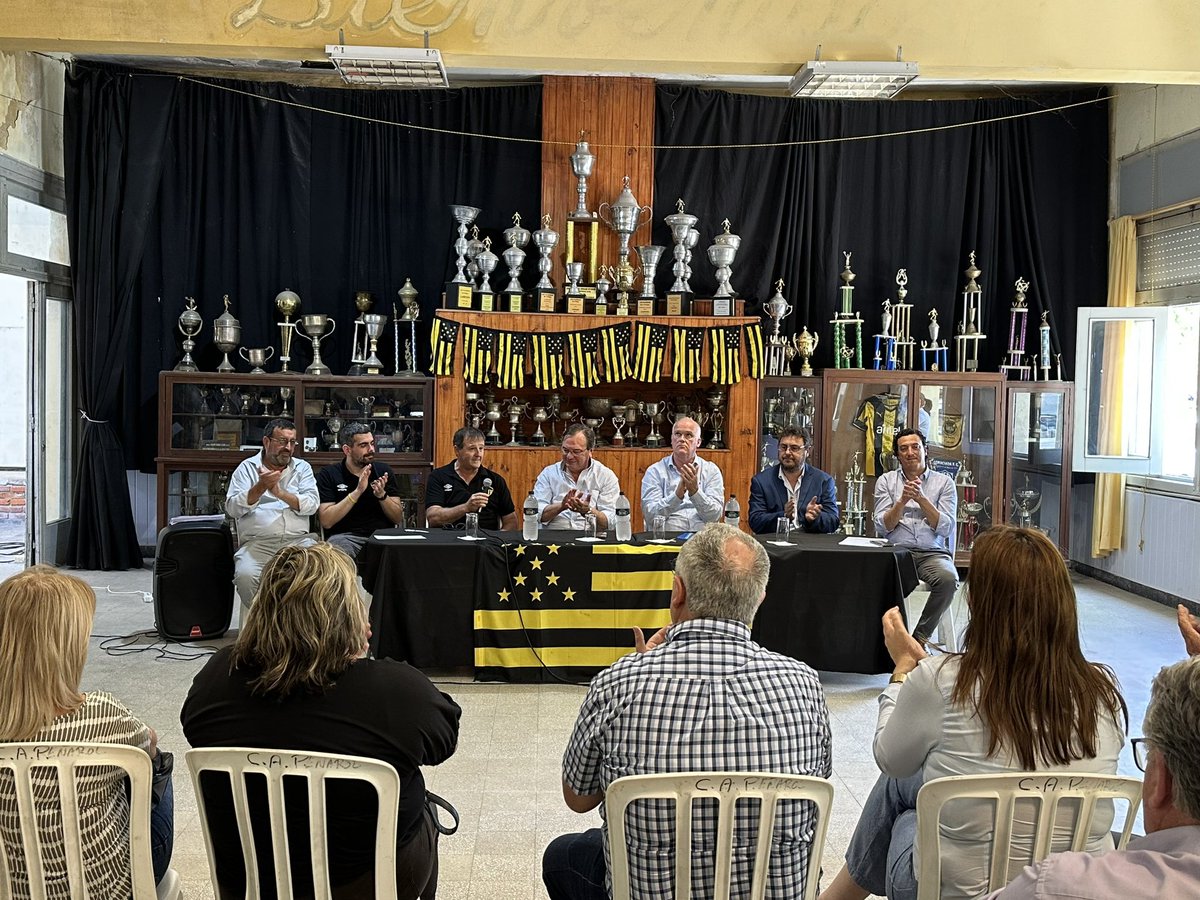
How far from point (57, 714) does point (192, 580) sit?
409 centimetres

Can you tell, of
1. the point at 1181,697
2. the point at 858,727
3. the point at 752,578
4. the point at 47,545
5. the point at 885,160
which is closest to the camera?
the point at 1181,697

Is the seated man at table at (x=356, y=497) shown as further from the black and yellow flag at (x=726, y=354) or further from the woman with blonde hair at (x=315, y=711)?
the woman with blonde hair at (x=315, y=711)

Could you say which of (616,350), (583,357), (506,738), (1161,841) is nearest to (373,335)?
(583,357)

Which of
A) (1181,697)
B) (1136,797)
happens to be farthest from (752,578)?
(1181,697)

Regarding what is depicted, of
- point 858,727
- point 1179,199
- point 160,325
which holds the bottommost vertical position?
point 858,727

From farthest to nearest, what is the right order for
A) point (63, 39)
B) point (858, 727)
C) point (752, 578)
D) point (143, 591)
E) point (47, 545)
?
point (47, 545) < point (143, 591) < point (63, 39) < point (858, 727) < point (752, 578)

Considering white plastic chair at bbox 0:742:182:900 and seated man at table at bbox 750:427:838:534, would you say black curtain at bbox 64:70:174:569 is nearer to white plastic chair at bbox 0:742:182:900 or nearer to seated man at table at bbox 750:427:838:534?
seated man at table at bbox 750:427:838:534

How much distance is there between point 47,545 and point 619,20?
5445 millimetres

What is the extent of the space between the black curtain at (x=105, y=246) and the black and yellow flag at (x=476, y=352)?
101 inches

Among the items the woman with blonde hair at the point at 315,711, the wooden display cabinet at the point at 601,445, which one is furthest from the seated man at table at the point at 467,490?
the woman with blonde hair at the point at 315,711

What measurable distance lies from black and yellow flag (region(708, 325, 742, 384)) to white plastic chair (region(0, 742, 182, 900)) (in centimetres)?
623

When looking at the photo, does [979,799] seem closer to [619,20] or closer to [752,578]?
[752,578]

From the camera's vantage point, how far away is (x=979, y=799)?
2.15 meters

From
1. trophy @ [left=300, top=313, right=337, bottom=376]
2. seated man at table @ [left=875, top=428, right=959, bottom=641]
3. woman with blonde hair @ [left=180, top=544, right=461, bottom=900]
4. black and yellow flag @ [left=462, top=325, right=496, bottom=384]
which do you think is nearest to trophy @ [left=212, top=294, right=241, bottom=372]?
trophy @ [left=300, top=313, right=337, bottom=376]
